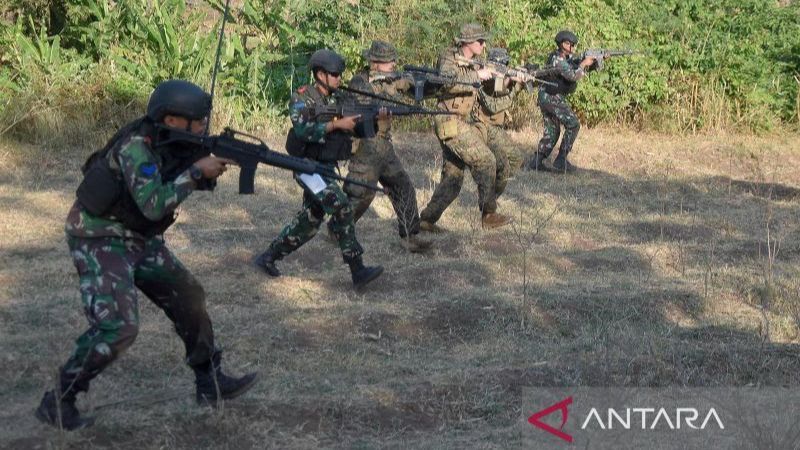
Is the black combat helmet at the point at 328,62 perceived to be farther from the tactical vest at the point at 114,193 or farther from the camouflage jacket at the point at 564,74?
the camouflage jacket at the point at 564,74

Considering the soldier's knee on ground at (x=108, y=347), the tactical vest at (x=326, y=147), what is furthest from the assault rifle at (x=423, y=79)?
the soldier's knee on ground at (x=108, y=347)

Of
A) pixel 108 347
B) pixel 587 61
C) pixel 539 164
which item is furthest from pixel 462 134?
pixel 108 347

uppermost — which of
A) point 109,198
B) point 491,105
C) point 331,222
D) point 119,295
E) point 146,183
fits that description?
point 146,183

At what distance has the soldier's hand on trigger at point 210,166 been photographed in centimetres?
539

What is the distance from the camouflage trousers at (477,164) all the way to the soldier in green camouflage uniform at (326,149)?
5.87 ft

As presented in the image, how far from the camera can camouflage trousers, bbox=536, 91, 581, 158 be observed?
1344 cm

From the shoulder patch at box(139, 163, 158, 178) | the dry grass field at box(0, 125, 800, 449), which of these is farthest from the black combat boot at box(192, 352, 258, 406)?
the shoulder patch at box(139, 163, 158, 178)

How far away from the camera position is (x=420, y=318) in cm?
752

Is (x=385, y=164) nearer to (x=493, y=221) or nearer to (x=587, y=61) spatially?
(x=493, y=221)

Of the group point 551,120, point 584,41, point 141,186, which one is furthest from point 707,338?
point 584,41

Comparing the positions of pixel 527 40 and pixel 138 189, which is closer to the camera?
pixel 138 189

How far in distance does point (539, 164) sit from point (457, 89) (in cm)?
390

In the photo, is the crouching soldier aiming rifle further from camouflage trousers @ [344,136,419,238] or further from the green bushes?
the green bushes

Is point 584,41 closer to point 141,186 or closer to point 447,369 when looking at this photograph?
point 447,369
